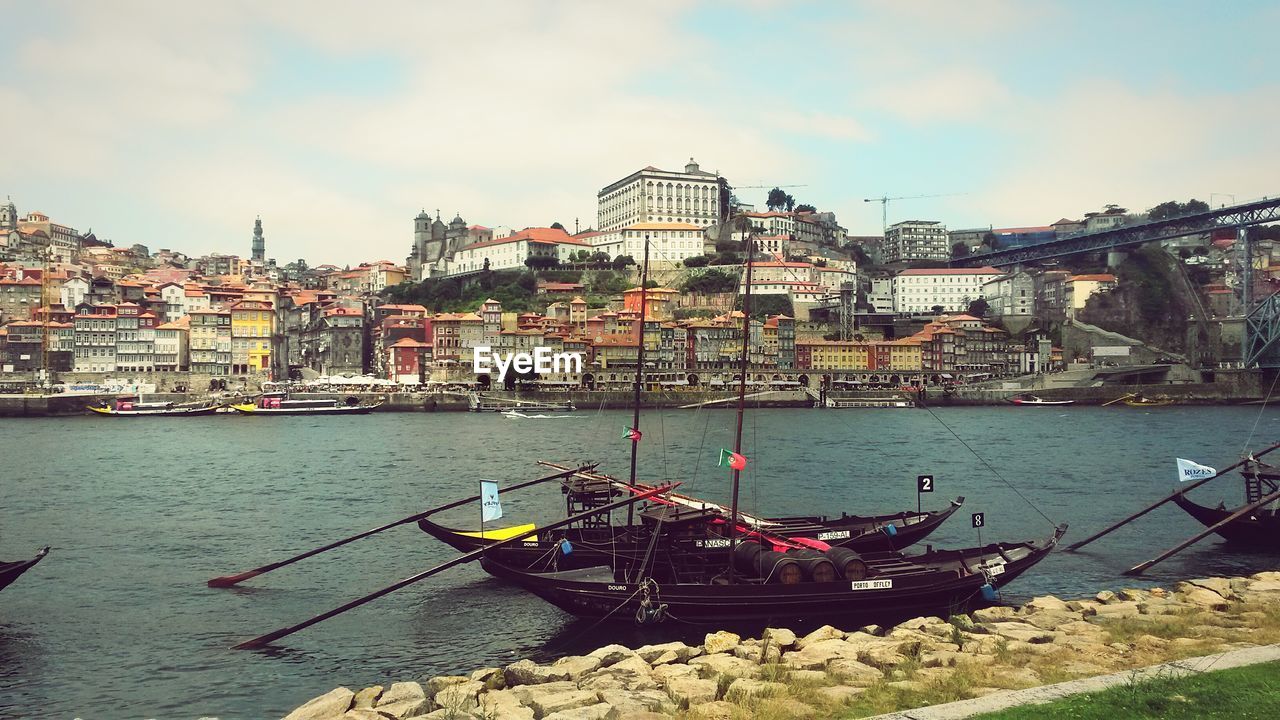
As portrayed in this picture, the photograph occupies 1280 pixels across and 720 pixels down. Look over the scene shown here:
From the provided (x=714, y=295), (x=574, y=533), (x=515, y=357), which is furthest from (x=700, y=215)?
(x=574, y=533)

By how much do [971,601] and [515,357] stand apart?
82.3 meters

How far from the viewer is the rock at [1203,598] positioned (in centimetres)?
1619

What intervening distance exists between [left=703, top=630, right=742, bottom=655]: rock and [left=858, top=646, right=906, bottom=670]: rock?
79.3 inches

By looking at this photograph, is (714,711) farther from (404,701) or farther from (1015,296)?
(1015,296)

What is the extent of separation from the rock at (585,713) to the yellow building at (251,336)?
99280 mm


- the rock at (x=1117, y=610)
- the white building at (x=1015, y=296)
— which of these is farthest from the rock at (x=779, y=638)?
the white building at (x=1015, y=296)

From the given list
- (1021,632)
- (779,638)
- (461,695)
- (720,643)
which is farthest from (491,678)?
(1021,632)

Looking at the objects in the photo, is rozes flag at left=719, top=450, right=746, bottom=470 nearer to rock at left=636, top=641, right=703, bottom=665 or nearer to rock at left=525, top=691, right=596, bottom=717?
rock at left=636, top=641, right=703, bottom=665

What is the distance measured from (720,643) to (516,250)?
116898mm

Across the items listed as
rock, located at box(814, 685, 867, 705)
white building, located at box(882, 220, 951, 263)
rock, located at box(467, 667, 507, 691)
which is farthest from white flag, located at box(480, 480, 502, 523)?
white building, located at box(882, 220, 951, 263)

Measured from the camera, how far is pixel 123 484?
→ 4031cm

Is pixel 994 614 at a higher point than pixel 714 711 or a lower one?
lower

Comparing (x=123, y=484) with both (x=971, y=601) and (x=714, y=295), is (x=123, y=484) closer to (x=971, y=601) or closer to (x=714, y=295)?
(x=971, y=601)

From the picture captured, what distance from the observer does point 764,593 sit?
17031 millimetres
